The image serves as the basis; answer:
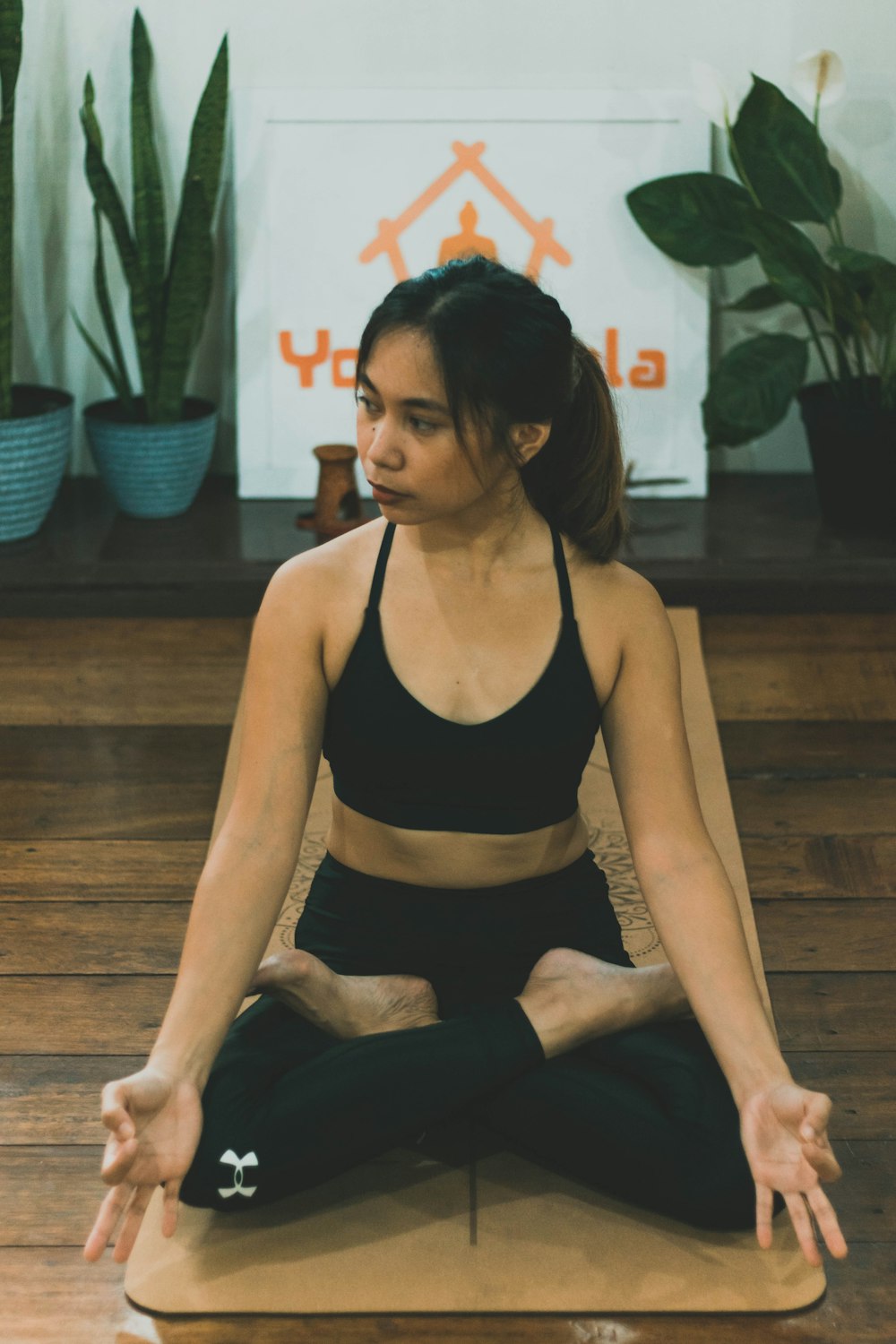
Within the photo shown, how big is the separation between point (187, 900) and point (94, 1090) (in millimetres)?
447

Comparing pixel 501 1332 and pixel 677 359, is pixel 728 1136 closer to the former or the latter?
pixel 501 1332

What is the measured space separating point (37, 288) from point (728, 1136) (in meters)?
2.48

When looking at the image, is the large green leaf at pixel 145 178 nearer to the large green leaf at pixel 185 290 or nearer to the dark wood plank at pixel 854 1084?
the large green leaf at pixel 185 290

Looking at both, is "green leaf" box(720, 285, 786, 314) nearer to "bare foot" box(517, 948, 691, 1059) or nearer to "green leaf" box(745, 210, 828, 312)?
"green leaf" box(745, 210, 828, 312)

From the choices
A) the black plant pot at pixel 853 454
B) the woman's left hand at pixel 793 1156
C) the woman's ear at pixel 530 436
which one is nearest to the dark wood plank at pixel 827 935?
the woman's left hand at pixel 793 1156

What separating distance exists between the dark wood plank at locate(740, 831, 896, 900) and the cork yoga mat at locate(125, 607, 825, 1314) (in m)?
0.74

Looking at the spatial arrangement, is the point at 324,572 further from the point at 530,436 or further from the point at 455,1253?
the point at 455,1253

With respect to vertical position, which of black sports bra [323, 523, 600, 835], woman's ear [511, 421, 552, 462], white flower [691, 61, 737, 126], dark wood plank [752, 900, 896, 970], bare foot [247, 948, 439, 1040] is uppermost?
white flower [691, 61, 737, 126]

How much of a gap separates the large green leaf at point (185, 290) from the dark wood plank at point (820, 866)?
58.1 inches

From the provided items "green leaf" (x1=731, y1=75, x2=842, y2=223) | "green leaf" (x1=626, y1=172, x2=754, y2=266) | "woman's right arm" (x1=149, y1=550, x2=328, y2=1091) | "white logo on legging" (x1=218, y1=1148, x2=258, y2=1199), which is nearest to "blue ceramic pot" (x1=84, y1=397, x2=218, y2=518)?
"green leaf" (x1=626, y1=172, x2=754, y2=266)

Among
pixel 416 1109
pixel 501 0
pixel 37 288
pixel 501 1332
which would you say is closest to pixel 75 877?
pixel 416 1109

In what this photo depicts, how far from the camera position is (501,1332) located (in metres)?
1.62

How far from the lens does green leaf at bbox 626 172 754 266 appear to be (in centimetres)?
320

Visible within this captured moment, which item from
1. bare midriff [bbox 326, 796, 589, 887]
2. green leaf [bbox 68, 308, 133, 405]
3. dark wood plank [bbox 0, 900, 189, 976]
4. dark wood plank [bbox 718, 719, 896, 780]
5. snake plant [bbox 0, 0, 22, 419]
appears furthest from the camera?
green leaf [bbox 68, 308, 133, 405]
